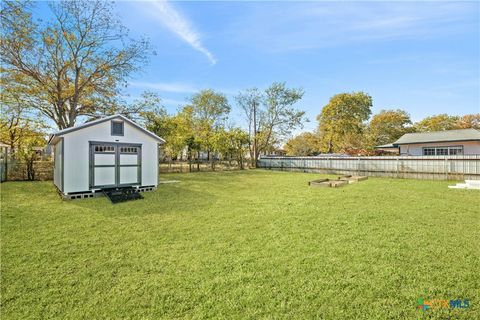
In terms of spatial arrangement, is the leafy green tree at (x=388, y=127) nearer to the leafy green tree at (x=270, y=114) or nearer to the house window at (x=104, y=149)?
the leafy green tree at (x=270, y=114)

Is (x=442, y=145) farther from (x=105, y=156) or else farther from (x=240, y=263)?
(x=105, y=156)

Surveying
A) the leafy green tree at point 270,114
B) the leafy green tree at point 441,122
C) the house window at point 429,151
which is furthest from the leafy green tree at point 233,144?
the leafy green tree at point 441,122

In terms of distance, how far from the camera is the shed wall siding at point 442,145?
15.5 metres

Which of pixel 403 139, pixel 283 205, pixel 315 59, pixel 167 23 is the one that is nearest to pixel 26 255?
pixel 283 205

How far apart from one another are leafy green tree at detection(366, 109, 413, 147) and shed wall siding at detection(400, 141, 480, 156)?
14717mm

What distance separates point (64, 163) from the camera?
7.69 m

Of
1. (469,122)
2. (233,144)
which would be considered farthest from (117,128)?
(469,122)

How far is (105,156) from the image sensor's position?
8398 mm

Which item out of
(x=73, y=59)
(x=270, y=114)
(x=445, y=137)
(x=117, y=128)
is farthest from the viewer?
(x=270, y=114)

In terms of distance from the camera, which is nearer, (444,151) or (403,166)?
(403,166)

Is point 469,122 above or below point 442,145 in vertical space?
above

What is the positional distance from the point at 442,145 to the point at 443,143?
0.78ft

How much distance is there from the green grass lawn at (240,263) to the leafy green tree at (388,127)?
105 feet
